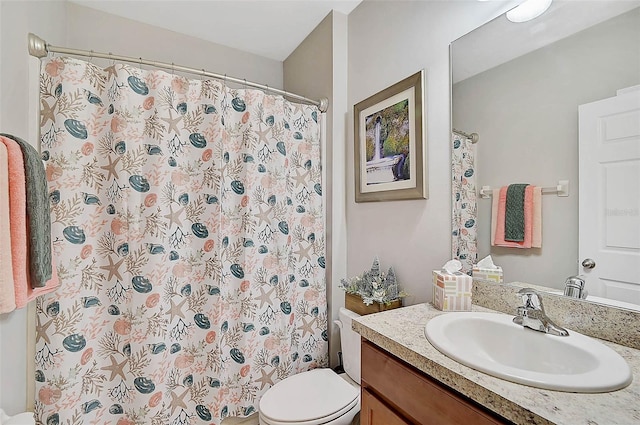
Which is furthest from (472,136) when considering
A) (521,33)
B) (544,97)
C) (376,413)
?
(376,413)

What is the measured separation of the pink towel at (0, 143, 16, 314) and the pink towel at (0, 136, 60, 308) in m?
0.02

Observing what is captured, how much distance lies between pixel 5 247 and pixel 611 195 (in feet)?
5.98

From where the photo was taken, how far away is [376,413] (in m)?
0.90

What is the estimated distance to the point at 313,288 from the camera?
6.17ft

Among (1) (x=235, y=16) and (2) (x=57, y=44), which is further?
(1) (x=235, y=16)

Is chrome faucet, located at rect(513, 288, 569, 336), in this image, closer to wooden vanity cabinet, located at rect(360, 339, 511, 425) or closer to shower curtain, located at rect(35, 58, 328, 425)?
wooden vanity cabinet, located at rect(360, 339, 511, 425)

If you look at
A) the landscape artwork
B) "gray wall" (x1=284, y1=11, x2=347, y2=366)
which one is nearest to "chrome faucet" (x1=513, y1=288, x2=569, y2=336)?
the landscape artwork

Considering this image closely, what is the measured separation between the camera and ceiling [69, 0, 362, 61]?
1820 millimetres

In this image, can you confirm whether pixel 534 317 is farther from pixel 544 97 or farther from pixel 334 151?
pixel 334 151

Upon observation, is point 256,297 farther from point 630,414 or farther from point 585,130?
point 585,130

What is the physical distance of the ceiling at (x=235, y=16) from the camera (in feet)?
5.97

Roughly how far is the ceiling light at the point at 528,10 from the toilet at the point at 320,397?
145 cm

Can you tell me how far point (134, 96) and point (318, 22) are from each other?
4.28 ft

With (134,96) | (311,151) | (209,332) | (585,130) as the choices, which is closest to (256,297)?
(209,332)
